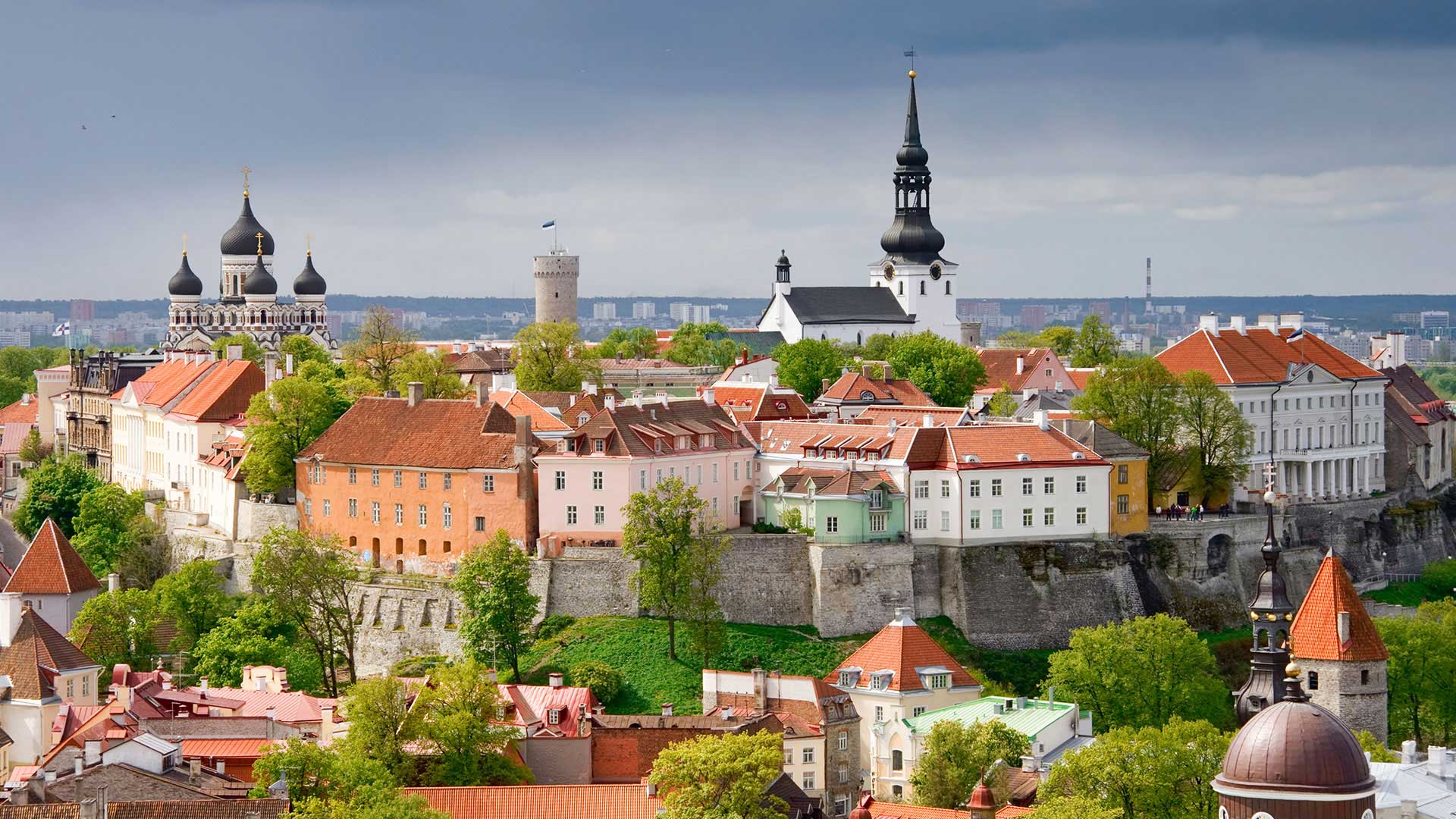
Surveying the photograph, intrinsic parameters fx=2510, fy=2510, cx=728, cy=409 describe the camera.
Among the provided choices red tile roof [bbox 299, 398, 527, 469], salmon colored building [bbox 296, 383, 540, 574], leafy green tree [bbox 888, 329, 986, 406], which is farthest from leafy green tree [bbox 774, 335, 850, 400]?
salmon colored building [bbox 296, 383, 540, 574]

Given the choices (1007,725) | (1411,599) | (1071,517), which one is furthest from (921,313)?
(1007,725)

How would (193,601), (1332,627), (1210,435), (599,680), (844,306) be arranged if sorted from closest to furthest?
1. (1332,627)
2. (599,680)
3. (193,601)
4. (1210,435)
5. (844,306)

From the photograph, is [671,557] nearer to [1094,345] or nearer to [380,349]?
[380,349]

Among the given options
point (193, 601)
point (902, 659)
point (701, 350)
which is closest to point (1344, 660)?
point (902, 659)

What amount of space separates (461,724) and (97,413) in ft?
209

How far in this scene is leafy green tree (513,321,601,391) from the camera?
359ft

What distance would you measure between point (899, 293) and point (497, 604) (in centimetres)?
8409

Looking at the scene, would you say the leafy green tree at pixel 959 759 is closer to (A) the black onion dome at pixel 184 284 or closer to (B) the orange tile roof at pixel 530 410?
(B) the orange tile roof at pixel 530 410

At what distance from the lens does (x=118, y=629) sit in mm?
84500

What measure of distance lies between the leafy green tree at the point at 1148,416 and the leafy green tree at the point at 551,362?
76.8 feet

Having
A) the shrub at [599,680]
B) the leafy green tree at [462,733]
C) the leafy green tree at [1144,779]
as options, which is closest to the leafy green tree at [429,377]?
the shrub at [599,680]

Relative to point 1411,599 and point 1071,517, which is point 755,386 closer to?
point 1071,517

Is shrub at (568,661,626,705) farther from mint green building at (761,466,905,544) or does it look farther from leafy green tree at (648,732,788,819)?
leafy green tree at (648,732,788,819)

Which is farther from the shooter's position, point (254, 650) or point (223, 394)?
point (223, 394)
